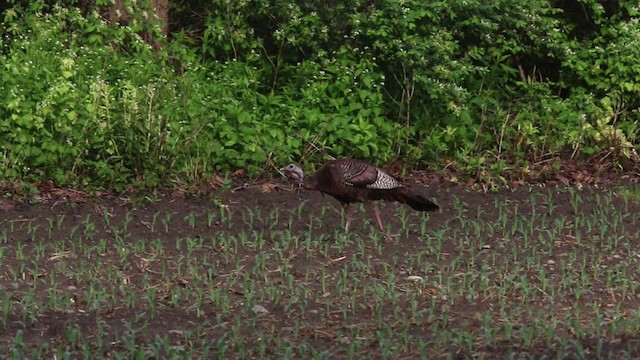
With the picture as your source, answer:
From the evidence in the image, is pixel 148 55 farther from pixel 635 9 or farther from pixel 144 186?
pixel 635 9

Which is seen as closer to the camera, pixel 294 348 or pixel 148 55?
pixel 294 348

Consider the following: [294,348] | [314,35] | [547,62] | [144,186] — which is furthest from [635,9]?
[294,348]

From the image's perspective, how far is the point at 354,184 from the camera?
936cm

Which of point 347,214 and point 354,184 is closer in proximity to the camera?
point 354,184

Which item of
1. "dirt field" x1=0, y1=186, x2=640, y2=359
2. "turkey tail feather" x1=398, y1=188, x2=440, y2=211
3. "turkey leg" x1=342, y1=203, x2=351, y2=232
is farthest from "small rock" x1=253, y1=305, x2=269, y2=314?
"turkey tail feather" x1=398, y1=188, x2=440, y2=211

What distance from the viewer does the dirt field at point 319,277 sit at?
677cm

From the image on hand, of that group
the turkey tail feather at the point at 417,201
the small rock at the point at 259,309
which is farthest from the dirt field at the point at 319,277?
the turkey tail feather at the point at 417,201

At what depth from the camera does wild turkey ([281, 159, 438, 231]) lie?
9359mm

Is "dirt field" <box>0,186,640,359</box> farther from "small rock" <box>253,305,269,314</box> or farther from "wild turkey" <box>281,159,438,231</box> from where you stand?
"wild turkey" <box>281,159,438,231</box>

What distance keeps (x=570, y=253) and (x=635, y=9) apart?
4.31 metres

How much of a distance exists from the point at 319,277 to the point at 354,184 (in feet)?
4.02

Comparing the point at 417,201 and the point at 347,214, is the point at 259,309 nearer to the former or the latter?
the point at 347,214

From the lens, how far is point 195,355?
6586 millimetres

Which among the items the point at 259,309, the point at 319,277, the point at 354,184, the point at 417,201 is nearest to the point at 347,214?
the point at 354,184
